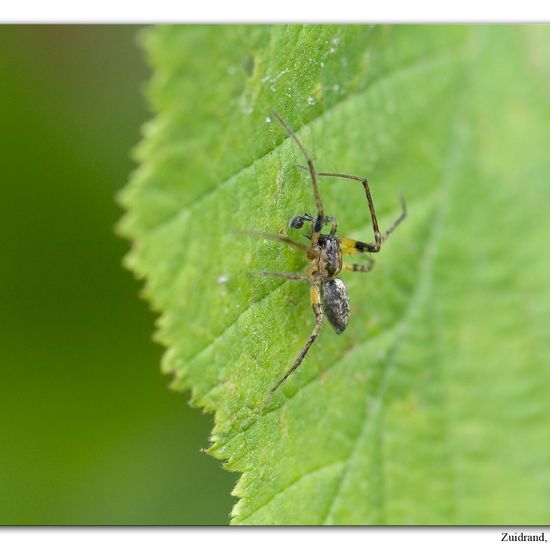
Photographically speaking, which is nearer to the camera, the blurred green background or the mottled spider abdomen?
the mottled spider abdomen

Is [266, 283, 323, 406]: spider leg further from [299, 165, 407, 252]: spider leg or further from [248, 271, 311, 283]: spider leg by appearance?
[299, 165, 407, 252]: spider leg

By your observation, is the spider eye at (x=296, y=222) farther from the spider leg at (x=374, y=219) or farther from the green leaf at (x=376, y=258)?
the spider leg at (x=374, y=219)

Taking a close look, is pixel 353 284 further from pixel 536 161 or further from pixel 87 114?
pixel 87 114

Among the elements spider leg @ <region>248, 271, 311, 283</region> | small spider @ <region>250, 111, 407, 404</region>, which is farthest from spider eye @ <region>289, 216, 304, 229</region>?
spider leg @ <region>248, 271, 311, 283</region>

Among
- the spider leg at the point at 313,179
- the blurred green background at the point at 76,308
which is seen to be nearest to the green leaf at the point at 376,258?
the spider leg at the point at 313,179

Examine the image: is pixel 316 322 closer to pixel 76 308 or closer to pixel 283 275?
pixel 283 275

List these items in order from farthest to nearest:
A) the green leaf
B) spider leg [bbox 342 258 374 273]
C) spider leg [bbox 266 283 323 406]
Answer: spider leg [bbox 342 258 374 273] → spider leg [bbox 266 283 323 406] → the green leaf

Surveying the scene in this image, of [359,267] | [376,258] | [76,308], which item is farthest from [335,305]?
[76,308]
